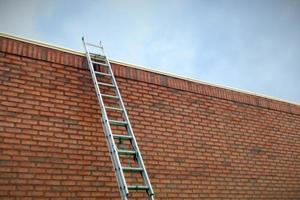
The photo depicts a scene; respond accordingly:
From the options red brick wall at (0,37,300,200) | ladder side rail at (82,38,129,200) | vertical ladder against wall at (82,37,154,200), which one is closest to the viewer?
ladder side rail at (82,38,129,200)

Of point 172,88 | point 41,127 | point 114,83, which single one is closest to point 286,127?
point 172,88

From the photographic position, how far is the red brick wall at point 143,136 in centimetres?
435

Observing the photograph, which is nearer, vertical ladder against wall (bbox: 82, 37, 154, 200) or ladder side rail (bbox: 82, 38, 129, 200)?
ladder side rail (bbox: 82, 38, 129, 200)

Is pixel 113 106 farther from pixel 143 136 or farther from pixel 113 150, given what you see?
pixel 113 150

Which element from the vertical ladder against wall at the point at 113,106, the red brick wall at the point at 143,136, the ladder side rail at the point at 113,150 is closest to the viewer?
the ladder side rail at the point at 113,150

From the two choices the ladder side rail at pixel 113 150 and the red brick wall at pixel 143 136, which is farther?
the red brick wall at pixel 143 136

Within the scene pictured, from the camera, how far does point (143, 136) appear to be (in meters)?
5.38

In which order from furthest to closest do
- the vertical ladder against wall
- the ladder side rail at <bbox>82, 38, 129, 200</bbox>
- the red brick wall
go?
1. the vertical ladder against wall
2. the red brick wall
3. the ladder side rail at <bbox>82, 38, 129, 200</bbox>

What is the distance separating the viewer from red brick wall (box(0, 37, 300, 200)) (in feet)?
14.3

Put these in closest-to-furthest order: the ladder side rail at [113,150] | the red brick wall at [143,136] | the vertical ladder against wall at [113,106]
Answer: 1. the ladder side rail at [113,150]
2. the red brick wall at [143,136]
3. the vertical ladder against wall at [113,106]

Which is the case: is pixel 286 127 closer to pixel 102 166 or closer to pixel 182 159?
pixel 182 159

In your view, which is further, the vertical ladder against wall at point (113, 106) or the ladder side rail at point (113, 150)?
the vertical ladder against wall at point (113, 106)

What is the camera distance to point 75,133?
4.77 m

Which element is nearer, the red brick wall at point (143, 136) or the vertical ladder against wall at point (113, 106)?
the red brick wall at point (143, 136)
